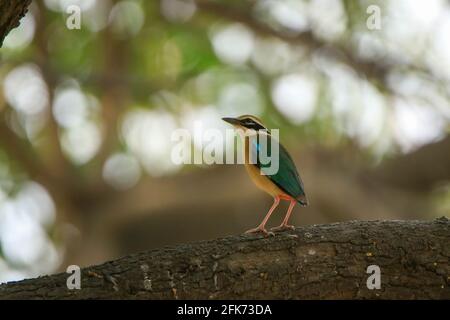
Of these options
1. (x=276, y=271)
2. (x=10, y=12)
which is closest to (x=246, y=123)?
(x=276, y=271)

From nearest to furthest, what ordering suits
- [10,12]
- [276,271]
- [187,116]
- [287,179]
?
[10,12] < [276,271] < [287,179] < [187,116]

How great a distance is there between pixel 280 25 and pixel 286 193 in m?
6.70

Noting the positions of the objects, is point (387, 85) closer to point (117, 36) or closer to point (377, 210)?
point (377, 210)

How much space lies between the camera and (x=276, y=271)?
4.99m

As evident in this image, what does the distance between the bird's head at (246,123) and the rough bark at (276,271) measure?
6.48 ft

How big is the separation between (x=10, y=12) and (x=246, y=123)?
9.08ft

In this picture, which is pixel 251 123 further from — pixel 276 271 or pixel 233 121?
pixel 276 271

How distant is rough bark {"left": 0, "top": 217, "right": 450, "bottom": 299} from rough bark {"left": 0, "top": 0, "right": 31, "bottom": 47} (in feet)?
5.04

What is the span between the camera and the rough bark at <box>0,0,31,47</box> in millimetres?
4824

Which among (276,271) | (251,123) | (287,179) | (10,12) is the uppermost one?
(10,12)

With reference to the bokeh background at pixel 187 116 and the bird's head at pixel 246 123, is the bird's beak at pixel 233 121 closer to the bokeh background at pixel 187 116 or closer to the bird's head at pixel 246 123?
the bird's head at pixel 246 123

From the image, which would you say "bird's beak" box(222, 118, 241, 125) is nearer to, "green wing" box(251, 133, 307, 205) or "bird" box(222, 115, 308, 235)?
"bird" box(222, 115, 308, 235)

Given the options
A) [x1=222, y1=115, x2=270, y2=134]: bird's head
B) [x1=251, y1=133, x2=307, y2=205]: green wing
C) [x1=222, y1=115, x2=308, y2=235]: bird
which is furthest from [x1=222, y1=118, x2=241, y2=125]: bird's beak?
[x1=251, y1=133, x2=307, y2=205]: green wing
